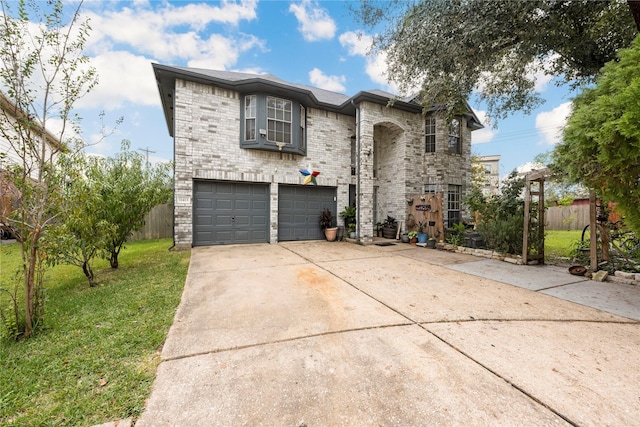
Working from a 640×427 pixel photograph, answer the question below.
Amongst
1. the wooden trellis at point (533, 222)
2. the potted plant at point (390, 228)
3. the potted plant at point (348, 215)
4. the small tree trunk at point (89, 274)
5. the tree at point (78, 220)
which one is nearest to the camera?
the tree at point (78, 220)

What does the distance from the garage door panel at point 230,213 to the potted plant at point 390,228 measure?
486cm

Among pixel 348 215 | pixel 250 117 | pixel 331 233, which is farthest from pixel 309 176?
pixel 250 117

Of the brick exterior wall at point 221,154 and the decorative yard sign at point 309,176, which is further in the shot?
the decorative yard sign at point 309,176

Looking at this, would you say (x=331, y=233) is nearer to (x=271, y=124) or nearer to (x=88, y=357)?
(x=271, y=124)

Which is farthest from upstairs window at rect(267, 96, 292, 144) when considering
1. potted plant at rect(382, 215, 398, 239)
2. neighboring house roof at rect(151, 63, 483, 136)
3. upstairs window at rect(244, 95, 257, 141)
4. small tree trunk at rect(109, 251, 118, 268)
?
small tree trunk at rect(109, 251, 118, 268)

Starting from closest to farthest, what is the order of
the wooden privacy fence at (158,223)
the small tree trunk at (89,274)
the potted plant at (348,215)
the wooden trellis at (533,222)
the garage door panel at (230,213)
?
1. the small tree trunk at (89,274)
2. the wooden trellis at (533,222)
3. the garage door panel at (230,213)
4. the potted plant at (348,215)
5. the wooden privacy fence at (158,223)

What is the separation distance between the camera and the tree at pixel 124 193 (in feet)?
15.4

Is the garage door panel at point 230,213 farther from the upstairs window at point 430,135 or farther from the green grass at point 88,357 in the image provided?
the upstairs window at point 430,135

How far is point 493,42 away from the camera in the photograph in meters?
5.20

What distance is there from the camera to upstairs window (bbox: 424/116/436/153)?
10.6 metres

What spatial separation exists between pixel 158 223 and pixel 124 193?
22.8 ft

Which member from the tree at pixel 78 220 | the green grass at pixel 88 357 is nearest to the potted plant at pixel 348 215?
the green grass at pixel 88 357

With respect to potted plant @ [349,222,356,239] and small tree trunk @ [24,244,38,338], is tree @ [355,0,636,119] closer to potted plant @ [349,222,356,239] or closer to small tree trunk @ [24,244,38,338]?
potted plant @ [349,222,356,239]

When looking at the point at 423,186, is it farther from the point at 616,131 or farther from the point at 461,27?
the point at 616,131
